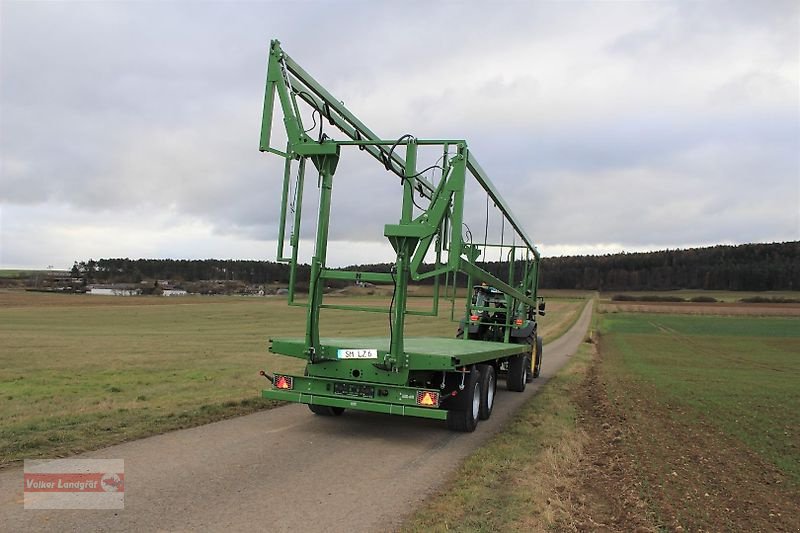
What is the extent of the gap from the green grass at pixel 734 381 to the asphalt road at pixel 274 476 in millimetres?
4567

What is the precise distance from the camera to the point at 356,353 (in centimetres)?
870

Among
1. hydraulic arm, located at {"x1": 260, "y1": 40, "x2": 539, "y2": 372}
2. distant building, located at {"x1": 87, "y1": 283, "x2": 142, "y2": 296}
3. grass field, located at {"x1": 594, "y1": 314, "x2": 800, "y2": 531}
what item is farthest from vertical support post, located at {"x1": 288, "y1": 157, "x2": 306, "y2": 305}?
distant building, located at {"x1": 87, "y1": 283, "x2": 142, "y2": 296}

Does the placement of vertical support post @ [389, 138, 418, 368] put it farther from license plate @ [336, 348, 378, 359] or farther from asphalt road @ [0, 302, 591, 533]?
asphalt road @ [0, 302, 591, 533]

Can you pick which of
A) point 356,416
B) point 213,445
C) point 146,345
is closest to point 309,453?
point 213,445

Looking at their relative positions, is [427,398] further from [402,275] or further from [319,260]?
[319,260]

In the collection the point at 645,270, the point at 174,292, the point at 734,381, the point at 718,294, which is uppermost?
the point at 645,270

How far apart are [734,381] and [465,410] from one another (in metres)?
13.5

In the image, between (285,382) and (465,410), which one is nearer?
(285,382)

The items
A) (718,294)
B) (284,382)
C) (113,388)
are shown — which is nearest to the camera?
(284,382)

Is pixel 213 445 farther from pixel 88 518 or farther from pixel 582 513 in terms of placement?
pixel 582 513

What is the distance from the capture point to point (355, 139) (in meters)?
9.73

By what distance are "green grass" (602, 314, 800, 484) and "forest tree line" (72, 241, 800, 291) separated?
78.1m

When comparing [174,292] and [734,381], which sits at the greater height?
[174,292]

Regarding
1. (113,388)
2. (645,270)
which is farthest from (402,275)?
(645,270)
